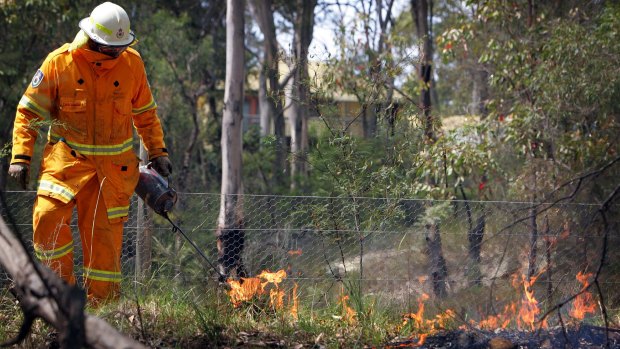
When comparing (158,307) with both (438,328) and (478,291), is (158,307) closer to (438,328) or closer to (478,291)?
(438,328)

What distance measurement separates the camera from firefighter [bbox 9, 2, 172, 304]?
5523 millimetres

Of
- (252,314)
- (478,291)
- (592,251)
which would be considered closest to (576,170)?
(592,251)

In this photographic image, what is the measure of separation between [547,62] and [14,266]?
8003 mm

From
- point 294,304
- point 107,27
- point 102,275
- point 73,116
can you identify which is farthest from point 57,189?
point 294,304

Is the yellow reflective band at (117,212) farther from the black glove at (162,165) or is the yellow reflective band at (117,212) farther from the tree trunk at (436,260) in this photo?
the tree trunk at (436,260)

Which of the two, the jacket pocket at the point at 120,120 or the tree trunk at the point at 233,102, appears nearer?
the jacket pocket at the point at 120,120

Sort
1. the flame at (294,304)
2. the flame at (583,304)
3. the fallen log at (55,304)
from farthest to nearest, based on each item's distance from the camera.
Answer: the flame at (583,304) → the flame at (294,304) → the fallen log at (55,304)

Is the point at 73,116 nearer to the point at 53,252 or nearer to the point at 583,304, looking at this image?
the point at 53,252

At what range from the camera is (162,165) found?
6.27 m

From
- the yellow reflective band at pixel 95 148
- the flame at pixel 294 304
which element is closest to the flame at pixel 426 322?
the flame at pixel 294 304

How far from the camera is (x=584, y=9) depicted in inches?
454

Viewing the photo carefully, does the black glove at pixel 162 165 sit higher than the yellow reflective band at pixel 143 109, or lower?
lower

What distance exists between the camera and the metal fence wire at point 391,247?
20.7 feet

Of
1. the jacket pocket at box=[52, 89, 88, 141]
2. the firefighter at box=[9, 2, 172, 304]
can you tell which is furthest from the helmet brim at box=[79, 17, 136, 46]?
the jacket pocket at box=[52, 89, 88, 141]
